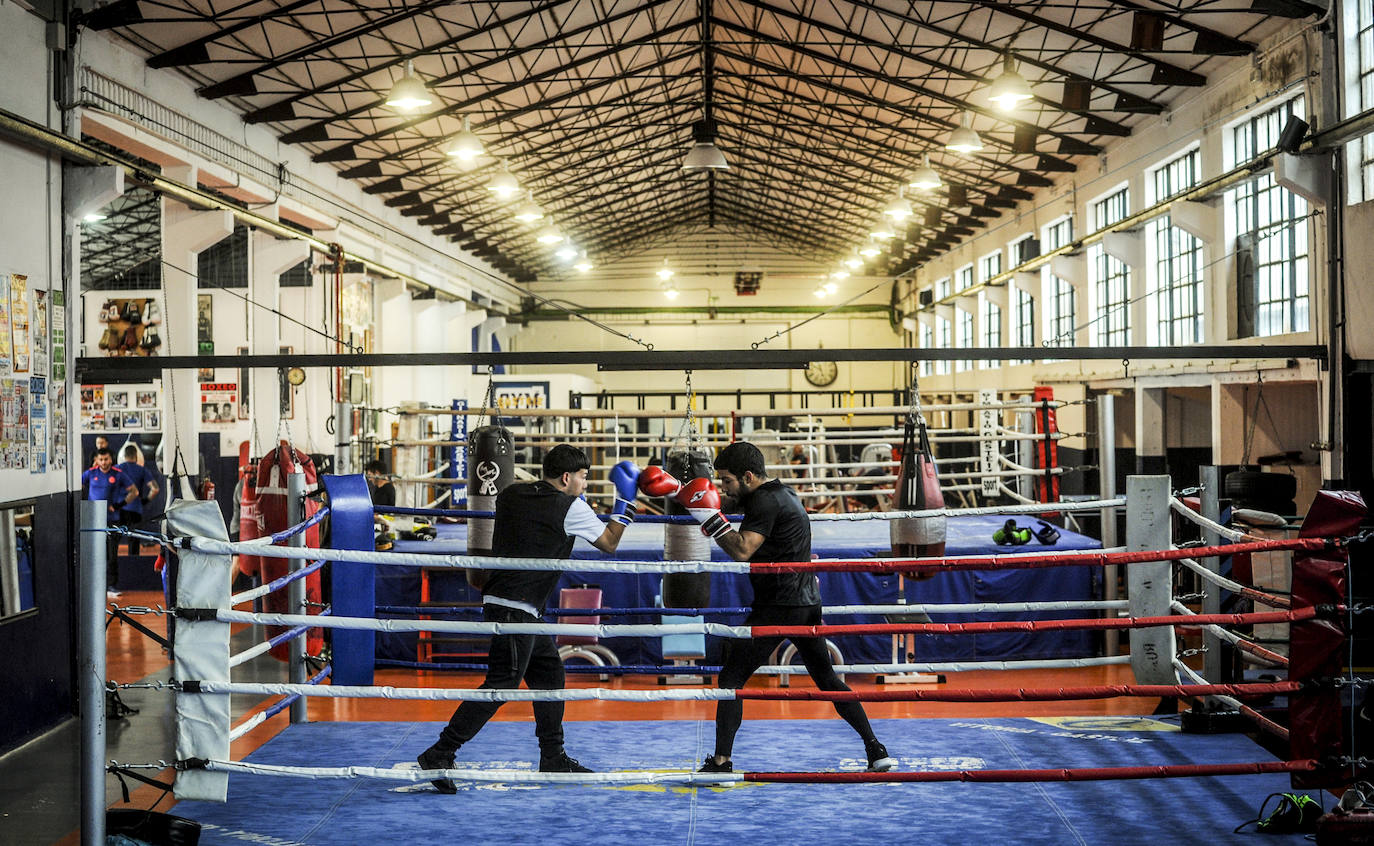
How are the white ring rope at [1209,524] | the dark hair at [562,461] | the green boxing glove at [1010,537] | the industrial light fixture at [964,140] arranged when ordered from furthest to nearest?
the industrial light fixture at [964,140], the green boxing glove at [1010,537], the dark hair at [562,461], the white ring rope at [1209,524]

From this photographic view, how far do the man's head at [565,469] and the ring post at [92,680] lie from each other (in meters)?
1.91

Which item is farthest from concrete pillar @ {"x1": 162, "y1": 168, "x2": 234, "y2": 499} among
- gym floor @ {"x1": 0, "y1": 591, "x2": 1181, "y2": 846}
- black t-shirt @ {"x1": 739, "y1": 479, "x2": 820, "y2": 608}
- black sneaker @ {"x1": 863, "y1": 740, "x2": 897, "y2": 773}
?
black sneaker @ {"x1": 863, "y1": 740, "x2": 897, "y2": 773}

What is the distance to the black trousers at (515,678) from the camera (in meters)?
4.68

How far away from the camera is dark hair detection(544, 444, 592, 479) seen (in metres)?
4.92

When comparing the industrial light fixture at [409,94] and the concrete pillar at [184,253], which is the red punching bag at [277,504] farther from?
the concrete pillar at [184,253]

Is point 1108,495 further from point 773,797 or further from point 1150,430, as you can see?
point 1150,430

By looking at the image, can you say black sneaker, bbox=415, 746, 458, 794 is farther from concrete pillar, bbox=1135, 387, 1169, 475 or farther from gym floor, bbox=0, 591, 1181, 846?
concrete pillar, bbox=1135, 387, 1169, 475

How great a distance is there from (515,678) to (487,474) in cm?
240

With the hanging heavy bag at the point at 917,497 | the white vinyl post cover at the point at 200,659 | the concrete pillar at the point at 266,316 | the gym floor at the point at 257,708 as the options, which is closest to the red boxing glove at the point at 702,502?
the hanging heavy bag at the point at 917,497

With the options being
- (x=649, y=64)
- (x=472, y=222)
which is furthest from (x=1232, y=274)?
(x=472, y=222)

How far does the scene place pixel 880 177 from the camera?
22.1 m

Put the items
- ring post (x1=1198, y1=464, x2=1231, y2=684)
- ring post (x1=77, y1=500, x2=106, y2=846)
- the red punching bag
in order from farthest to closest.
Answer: the red punching bag
ring post (x1=1198, y1=464, x2=1231, y2=684)
ring post (x1=77, y1=500, x2=106, y2=846)

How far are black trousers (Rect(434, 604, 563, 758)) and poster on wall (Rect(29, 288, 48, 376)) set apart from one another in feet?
14.1

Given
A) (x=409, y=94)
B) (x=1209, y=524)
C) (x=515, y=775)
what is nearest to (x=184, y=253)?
(x=409, y=94)
